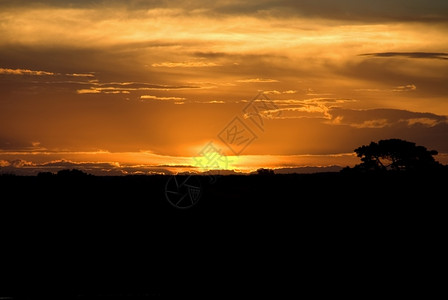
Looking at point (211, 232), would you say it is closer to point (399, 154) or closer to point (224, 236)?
point (224, 236)

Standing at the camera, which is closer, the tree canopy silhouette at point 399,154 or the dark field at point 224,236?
the dark field at point 224,236

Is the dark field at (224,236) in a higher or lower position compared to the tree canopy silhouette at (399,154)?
lower

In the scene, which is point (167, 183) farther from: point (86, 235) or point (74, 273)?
point (74, 273)

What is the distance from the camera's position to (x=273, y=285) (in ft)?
74.3

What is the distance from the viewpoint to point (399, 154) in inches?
2240

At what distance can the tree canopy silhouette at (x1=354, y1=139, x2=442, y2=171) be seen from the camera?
55844 mm

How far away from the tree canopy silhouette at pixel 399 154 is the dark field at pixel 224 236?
533 inches

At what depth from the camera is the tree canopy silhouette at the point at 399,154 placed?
55844mm

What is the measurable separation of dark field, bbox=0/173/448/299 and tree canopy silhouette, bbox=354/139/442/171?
533 inches

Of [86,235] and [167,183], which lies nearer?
[86,235]

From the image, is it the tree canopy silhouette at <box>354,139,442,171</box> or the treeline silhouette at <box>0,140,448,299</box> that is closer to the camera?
the treeline silhouette at <box>0,140,448,299</box>

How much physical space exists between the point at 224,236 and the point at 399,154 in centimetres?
3019

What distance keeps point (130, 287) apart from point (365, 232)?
39.2ft

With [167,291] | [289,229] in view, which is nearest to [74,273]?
[167,291]
